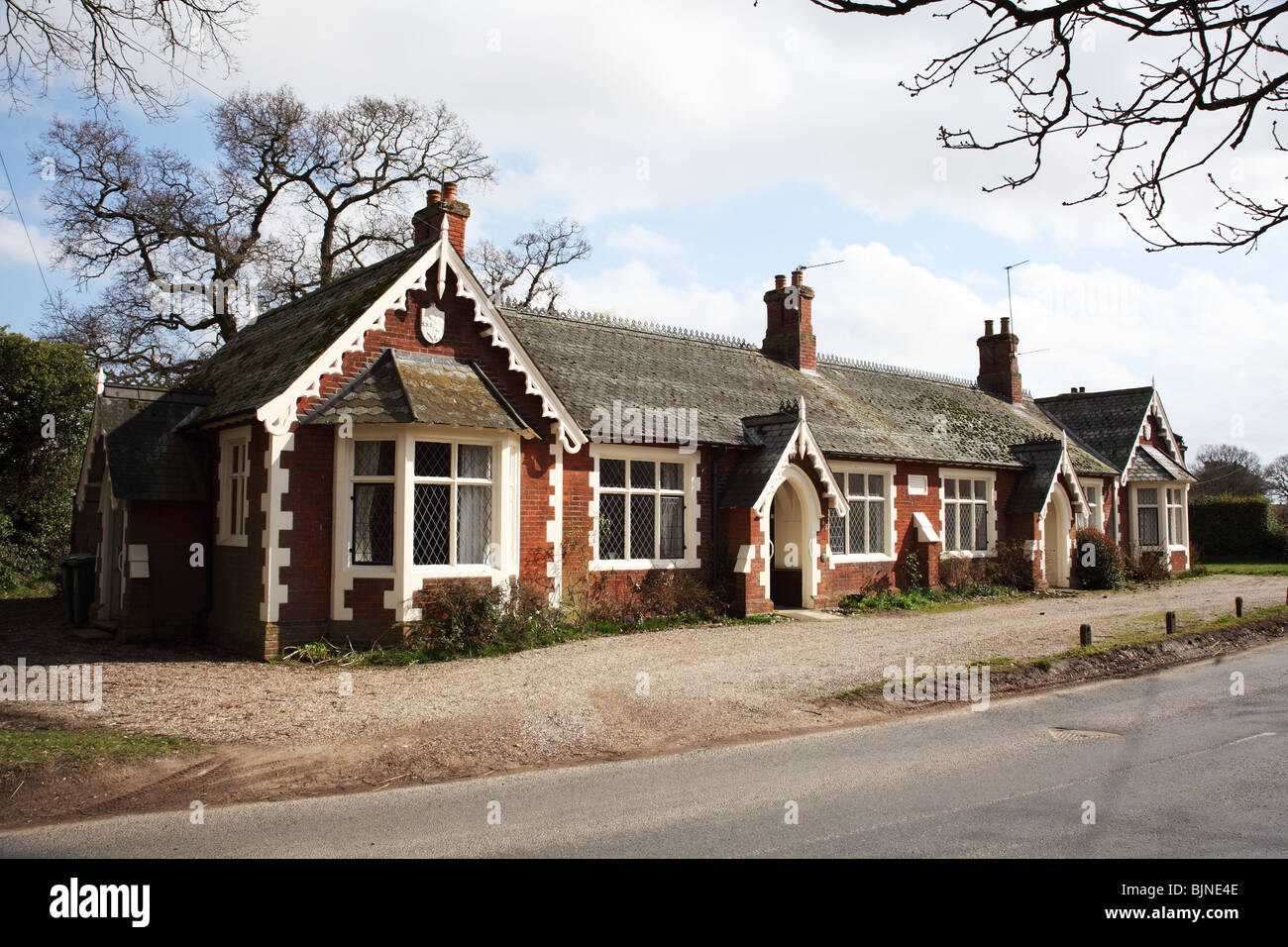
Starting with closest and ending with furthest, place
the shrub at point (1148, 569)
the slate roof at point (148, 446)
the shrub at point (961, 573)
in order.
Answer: the slate roof at point (148, 446)
the shrub at point (961, 573)
the shrub at point (1148, 569)

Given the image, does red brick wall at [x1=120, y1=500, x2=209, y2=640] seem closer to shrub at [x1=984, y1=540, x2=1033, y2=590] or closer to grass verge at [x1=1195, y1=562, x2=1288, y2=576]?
shrub at [x1=984, y1=540, x2=1033, y2=590]

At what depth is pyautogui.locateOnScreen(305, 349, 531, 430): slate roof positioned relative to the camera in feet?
42.4

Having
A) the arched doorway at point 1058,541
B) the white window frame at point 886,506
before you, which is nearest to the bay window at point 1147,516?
the arched doorway at point 1058,541

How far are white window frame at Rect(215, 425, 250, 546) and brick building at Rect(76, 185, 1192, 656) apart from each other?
57mm

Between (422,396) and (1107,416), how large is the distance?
90.3 feet

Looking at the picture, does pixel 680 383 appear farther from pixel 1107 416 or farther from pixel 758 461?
pixel 1107 416

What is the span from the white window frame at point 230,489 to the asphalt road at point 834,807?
7.95m

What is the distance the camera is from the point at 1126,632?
14961 mm

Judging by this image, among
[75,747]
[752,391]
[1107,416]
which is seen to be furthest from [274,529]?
[1107,416]

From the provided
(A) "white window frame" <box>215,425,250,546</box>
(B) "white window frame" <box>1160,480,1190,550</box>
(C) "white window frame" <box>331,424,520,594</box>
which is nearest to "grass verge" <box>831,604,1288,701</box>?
(C) "white window frame" <box>331,424,520,594</box>

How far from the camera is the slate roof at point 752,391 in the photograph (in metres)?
18.8

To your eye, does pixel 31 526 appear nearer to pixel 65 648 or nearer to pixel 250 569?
pixel 65 648

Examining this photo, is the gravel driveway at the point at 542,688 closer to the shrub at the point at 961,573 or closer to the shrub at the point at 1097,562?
the shrub at the point at 961,573

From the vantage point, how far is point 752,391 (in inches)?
857
